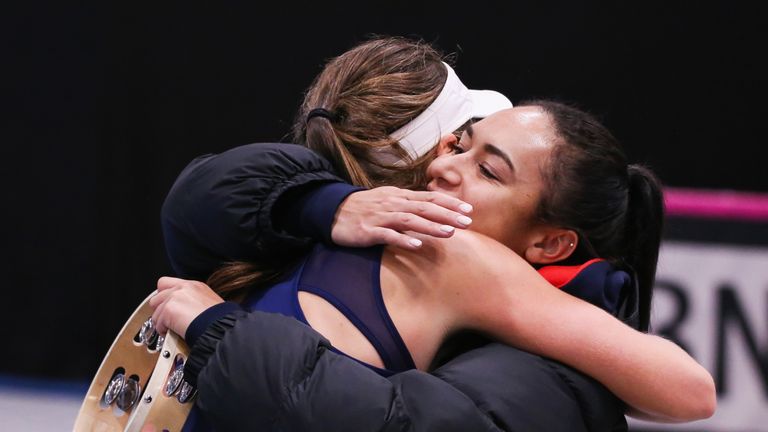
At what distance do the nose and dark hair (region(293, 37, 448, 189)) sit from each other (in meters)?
0.06

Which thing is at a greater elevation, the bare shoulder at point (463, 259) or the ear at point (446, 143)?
the ear at point (446, 143)

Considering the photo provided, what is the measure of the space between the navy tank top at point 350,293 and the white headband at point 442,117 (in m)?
0.24

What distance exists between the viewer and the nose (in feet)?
4.89

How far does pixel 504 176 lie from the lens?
1477mm

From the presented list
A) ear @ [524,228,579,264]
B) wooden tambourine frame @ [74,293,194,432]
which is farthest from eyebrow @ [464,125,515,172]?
wooden tambourine frame @ [74,293,194,432]

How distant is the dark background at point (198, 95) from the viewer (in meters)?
2.54

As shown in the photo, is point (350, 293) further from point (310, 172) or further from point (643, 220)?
point (643, 220)

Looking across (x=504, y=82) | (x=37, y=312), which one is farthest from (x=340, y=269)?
(x=37, y=312)

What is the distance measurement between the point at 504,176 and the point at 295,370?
0.42 m

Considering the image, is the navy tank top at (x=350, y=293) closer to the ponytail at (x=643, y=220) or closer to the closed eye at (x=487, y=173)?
the closed eye at (x=487, y=173)

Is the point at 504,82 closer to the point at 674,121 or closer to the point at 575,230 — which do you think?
the point at 674,121

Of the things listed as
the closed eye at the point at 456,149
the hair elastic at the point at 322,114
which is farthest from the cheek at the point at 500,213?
the hair elastic at the point at 322,114

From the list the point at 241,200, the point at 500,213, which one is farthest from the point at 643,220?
the point at 241,200

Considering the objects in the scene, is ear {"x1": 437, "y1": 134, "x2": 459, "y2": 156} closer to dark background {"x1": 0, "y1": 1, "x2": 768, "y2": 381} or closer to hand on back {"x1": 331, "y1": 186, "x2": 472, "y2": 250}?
hand on back {"x1": 331, "y1": 186, "x2": 472, "y2": 250}
